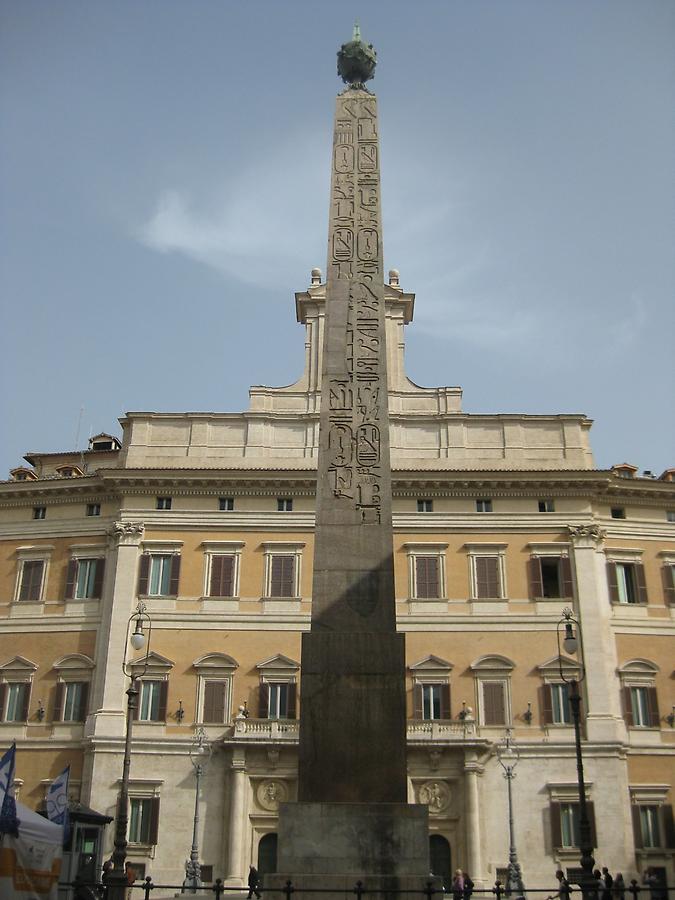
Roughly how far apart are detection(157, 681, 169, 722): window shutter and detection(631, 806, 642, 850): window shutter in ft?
43.7

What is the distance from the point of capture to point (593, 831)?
2684 centimetres

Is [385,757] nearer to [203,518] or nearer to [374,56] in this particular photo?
[374,56]

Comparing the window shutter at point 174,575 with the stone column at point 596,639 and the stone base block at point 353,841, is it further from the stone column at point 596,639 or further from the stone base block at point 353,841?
the stone base block at point 353,841

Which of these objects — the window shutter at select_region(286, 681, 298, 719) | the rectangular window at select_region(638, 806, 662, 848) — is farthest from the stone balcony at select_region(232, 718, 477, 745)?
the rectangular window at select_region(638, 806, 662, 848)

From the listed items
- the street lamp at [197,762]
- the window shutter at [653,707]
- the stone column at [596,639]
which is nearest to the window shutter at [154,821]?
the street lamp at [197,762]

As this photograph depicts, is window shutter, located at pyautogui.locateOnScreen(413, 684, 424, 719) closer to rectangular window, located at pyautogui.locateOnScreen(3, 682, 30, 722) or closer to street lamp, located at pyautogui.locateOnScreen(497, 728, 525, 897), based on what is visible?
street lamp, located at pyautogui.locateOnScreen(497, 728, 525, 897)

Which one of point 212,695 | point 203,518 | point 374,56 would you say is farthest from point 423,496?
point 374,56

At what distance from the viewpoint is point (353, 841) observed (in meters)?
10.0

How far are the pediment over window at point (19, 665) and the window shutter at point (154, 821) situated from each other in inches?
217

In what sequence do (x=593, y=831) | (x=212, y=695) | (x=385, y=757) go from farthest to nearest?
(x=212, y=695), (x=593, y=831), (x=385, y=757)

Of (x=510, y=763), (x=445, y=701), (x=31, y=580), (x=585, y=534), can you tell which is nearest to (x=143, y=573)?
(x=31, y=580)

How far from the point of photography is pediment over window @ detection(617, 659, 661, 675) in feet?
Answer: 94.6

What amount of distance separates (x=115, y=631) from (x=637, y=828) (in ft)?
51.2

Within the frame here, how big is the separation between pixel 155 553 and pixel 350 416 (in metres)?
19.2
